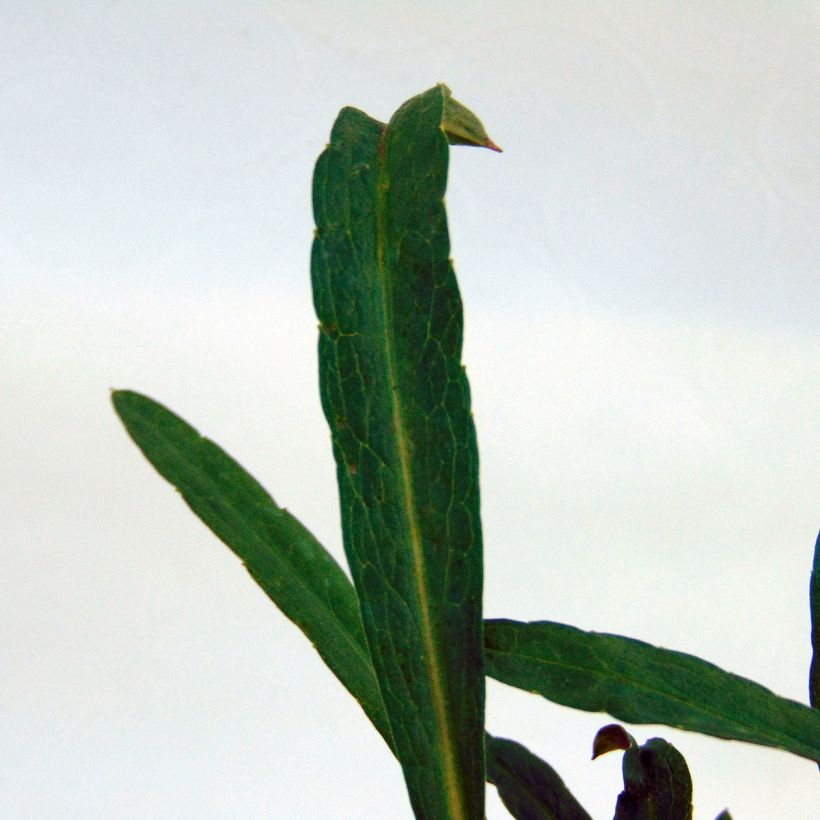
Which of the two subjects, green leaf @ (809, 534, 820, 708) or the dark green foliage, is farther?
green leaf @ (809, 534, 820, 708)

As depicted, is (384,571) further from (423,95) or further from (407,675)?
(423,95)

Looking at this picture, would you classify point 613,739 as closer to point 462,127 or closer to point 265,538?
point 265,538

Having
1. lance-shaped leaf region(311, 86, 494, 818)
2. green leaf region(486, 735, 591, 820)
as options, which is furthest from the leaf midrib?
green leaf region(486, 735, 591, 820)

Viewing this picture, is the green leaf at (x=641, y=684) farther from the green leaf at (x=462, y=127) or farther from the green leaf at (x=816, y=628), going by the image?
the green leaf at (x=462, y=127)

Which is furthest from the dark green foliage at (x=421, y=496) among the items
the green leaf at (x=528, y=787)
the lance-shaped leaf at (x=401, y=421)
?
the green leaf at (x=528, y=787)

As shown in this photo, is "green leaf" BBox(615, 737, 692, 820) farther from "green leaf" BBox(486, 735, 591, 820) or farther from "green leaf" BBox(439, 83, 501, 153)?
"green leaf" BBox(439, 83, 501, 153)

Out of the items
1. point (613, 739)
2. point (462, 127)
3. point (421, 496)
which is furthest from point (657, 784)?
point (462, 127)
